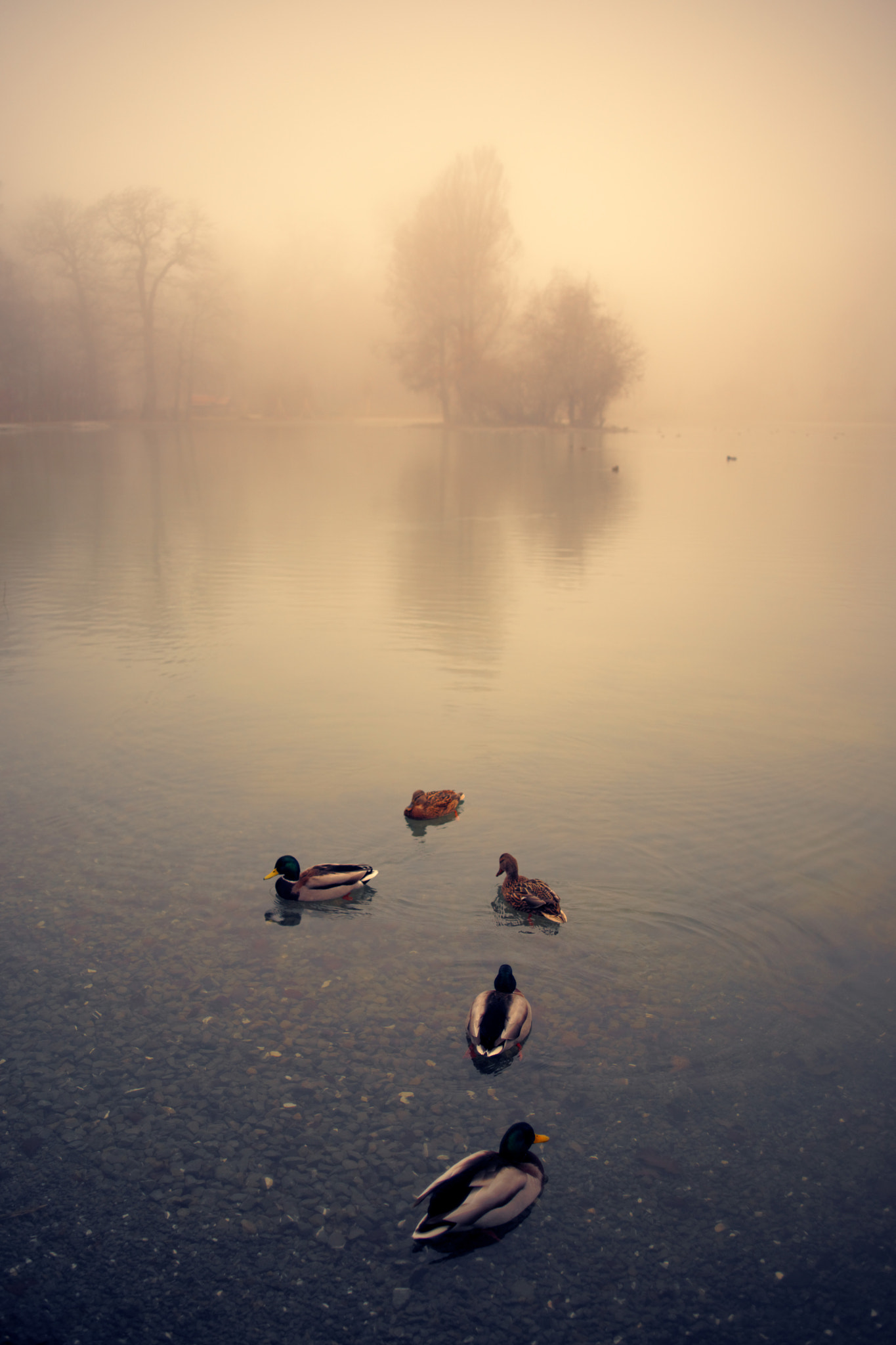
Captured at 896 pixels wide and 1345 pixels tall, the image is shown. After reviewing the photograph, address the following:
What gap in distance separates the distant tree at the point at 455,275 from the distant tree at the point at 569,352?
10.0ft

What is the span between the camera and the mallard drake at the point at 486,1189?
3.85m

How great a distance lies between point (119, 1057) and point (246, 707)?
557 centimetres

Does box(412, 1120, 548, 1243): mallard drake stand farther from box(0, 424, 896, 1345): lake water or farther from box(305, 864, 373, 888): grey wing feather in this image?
box(305, 864, 373, 888): grey wing feather

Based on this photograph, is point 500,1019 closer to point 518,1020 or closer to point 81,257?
point 518,1020

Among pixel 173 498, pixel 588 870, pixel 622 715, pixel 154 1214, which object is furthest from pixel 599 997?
pixel 173 498

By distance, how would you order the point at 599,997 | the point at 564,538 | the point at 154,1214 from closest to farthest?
the point at 154,1214
the point at 599,997
the point at 564,538

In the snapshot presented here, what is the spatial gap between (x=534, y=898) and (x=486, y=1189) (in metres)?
2.25

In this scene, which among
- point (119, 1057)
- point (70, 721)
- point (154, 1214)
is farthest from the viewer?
point (70, 721)

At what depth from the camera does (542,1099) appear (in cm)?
465

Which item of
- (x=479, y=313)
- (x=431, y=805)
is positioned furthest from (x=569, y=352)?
(x=431, y=805)

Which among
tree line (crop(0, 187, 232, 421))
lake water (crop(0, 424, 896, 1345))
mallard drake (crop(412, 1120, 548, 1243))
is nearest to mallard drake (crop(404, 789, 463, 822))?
lake water (crop(0, 424, 896, 1345))

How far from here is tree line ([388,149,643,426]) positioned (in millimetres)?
76812

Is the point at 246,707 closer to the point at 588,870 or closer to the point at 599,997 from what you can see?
the point at 588,870

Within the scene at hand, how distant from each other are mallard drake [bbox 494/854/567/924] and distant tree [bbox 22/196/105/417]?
78.6m
